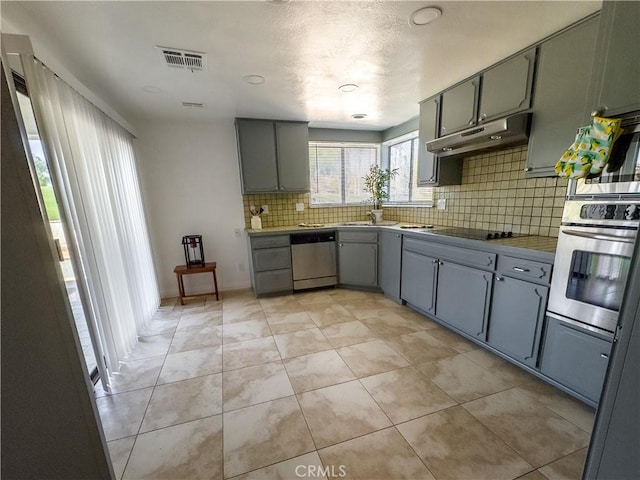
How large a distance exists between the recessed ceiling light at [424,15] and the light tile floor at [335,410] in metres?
2.31

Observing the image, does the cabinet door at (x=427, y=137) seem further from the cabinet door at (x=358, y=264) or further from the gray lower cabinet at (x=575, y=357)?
the gray lower cabinet at (x=575, y=357)

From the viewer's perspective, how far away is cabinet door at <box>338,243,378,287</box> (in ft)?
11.3

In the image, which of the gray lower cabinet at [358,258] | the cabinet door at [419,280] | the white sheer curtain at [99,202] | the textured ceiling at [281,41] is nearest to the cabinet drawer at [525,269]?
the cabinet door at [419,280]

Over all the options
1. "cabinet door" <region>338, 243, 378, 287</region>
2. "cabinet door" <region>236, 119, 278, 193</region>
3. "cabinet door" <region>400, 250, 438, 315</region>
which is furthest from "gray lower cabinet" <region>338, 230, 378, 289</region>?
"cabinet door" <region>236, 119, 278, 193</region>

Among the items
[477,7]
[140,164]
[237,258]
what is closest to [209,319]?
[237,258]

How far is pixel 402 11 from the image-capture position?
1436 mm

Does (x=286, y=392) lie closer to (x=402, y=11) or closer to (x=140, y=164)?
(x=402, y=11)

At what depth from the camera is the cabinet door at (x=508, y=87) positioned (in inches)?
73.6

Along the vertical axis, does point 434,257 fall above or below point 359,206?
below

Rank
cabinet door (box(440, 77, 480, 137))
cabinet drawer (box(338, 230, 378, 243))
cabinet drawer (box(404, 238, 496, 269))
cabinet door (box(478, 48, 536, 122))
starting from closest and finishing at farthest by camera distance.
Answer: cabinet door (box(478, 48, 536, 122)), cabinet drawer (box(404, 238, 496, 269)), cabinet door (box(440, 77, 480, 137)), cabinet drawer (box(338, 230, 378, 243))

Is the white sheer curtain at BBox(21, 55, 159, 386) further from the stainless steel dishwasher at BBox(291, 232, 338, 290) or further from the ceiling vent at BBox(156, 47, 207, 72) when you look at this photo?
the stainless steel dishwasher at BBox(291, 232, 338, 290)

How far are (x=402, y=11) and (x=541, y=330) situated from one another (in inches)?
84.4

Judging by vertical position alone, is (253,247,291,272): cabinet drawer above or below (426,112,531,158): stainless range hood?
below

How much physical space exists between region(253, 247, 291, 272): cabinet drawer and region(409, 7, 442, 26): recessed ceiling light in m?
2.59
